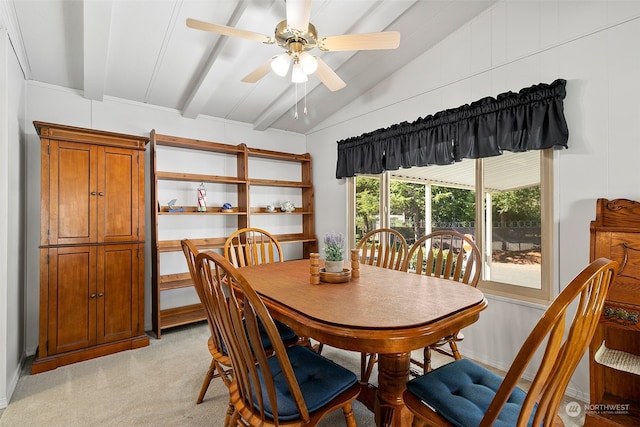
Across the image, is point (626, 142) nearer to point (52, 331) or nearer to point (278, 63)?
point (278, 63)

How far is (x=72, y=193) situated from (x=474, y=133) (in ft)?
11.5

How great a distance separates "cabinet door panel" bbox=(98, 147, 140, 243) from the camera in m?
2.81

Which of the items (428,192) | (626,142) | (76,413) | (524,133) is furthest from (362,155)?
(76,413)

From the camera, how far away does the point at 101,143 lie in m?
2.79

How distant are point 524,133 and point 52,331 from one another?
4.10 metres

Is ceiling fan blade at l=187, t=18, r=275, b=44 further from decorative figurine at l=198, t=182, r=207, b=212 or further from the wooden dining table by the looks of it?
decorative figurine at l=198, t=182, r=207, b=212

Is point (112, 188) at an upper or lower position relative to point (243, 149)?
lower

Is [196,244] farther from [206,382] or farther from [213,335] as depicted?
[213,335]

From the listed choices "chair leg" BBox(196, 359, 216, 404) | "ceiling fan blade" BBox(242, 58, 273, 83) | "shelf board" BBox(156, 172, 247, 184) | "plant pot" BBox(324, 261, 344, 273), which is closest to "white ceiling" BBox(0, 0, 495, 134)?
"ceiling fan blade" BBox(242, 58, 273, 83)

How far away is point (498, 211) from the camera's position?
→ 271 cm

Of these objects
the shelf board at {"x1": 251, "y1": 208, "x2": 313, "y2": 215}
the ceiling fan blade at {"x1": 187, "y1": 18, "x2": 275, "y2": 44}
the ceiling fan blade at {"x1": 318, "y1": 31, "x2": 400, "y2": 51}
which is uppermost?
the ceiling fan blade at {"x1": 187, "y1": 18, "x2": 275, "y2": 44}

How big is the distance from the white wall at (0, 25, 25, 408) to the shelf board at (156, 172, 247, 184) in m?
1.14

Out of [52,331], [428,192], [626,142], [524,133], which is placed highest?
[524,133]

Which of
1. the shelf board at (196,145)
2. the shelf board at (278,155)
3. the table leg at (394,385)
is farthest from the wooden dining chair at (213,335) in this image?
the shelf board at (278,155)
